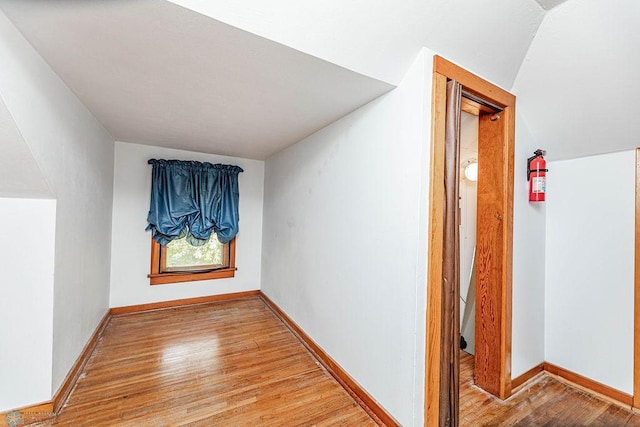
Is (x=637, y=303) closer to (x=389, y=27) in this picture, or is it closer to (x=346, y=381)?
(x=346, y=381)

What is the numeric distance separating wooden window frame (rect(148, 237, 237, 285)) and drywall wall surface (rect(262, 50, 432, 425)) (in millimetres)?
1277

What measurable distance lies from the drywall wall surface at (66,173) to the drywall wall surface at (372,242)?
5.66 feet

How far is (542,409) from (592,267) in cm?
102

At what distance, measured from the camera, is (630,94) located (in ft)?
4.75

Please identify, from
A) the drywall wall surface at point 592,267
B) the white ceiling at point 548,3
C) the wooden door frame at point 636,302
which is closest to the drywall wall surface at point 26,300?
the white ceiling at point 548,3

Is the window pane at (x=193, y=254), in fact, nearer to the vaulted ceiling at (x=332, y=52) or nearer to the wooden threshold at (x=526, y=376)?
the vaulted ceiling at (x=332, y=52)

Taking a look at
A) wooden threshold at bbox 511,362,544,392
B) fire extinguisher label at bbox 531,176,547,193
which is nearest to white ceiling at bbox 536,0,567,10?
fire extinguisher label at bbox 531,176,547,193

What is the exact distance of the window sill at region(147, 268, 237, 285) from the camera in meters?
3.14

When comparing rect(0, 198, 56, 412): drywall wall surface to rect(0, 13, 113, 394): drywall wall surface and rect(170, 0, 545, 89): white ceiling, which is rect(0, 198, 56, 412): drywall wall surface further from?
rect(170, 0, 545, 89): white ceiling

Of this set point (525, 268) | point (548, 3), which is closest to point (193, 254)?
point (525, 268)

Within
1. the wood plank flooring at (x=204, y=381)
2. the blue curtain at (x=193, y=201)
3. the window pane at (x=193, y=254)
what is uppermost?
the blue curtain at (x=193, y=201)

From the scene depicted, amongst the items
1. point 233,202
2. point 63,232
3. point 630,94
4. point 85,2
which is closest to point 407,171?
point 630,94

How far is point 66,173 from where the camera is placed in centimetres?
166

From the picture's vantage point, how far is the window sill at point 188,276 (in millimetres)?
3141
